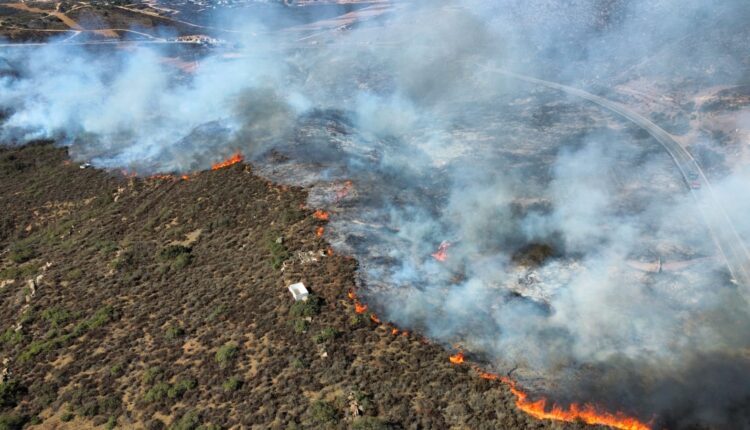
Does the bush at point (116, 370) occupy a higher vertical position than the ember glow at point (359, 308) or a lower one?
lower

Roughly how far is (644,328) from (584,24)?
8110 cm

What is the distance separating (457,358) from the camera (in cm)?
3111

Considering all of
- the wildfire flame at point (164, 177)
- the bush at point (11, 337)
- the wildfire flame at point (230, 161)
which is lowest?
the wildfire flame at point (164, 177)

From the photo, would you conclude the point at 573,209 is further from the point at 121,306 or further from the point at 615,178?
the point at 121,306

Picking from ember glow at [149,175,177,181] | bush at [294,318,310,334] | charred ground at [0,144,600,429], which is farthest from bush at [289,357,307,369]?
ember glow at [149,175,177,181]

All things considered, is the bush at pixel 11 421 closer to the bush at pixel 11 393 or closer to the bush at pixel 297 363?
the bush at pixel 11 393

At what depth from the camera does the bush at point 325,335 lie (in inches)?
1286

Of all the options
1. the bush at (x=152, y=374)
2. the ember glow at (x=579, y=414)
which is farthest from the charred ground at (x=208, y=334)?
the ember glow at (x=579, y=414)

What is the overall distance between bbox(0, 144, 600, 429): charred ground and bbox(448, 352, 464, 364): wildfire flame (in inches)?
19.4

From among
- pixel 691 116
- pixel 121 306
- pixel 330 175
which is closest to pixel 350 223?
pixel 330 175

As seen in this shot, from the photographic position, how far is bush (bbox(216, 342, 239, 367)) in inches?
1254

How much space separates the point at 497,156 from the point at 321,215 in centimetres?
2310

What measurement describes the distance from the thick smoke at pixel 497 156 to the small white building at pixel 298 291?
4296 millimetres

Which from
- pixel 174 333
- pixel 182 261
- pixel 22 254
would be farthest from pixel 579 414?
pixel 22 254
